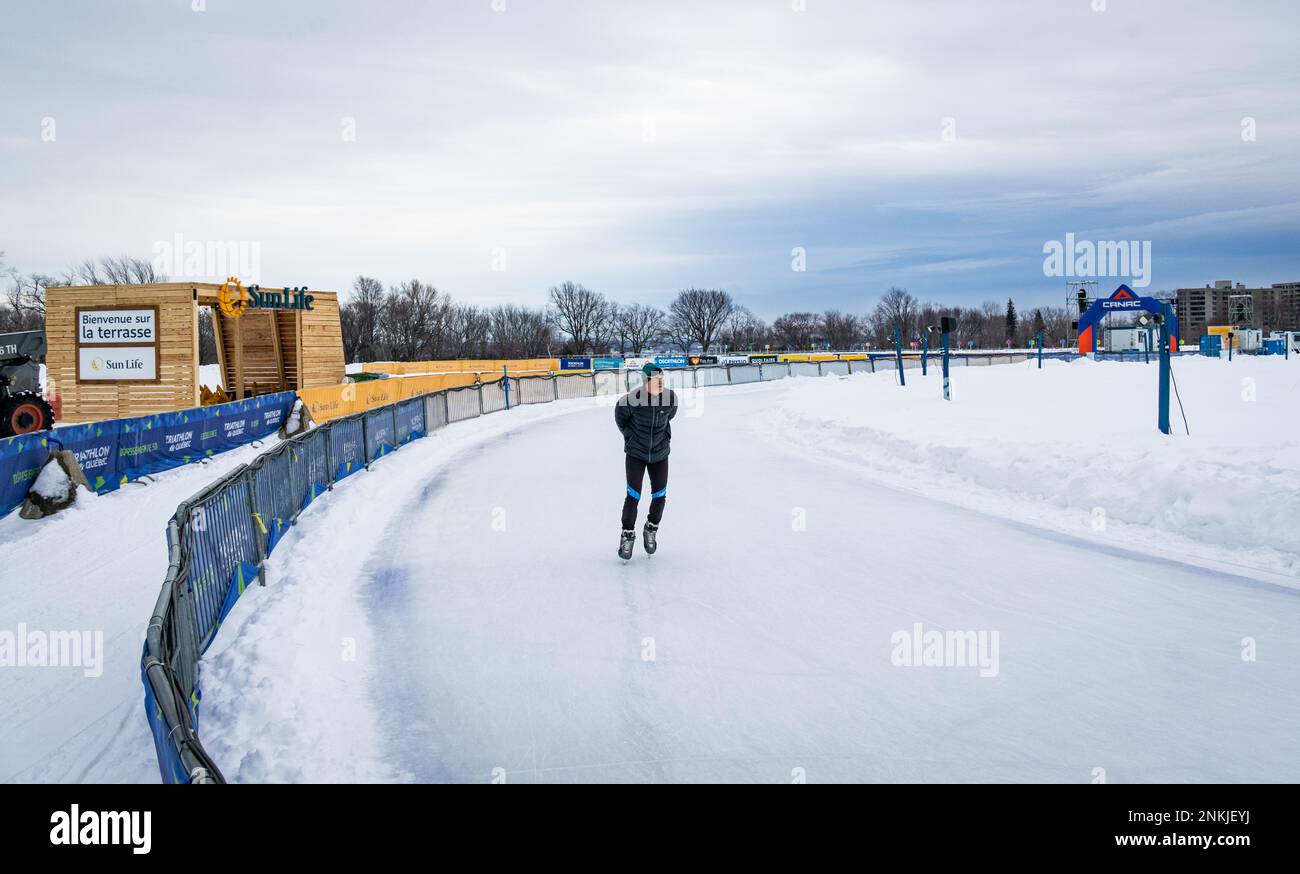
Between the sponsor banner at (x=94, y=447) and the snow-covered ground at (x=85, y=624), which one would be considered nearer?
the snow-covered ground at (x=85, y=624)

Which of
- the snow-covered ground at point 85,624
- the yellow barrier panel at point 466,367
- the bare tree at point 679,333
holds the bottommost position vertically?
the snow-covered ground at point 85,624

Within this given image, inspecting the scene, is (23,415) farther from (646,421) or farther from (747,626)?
(747,626)

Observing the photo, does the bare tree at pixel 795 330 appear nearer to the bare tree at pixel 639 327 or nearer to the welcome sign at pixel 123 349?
the bare tree at pixel 639 327

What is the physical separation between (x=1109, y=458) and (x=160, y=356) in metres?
23.9

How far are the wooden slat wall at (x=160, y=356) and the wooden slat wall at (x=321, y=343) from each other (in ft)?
15.7

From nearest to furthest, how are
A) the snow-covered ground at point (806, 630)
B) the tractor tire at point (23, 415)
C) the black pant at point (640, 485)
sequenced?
the snow-covered ground at point (806, 630)
the black pant at point (640, 485)
the tractor tire at point (23, 415)

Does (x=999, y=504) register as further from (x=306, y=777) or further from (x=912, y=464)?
(x=306, y=777)

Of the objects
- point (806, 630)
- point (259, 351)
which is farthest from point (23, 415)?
point (806, 630)

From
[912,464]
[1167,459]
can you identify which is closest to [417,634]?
A: [1167,459]

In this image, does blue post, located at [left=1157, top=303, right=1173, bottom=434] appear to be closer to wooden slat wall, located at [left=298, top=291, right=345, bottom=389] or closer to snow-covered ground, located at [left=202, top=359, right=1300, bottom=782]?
snow-covered ground, located at [left=202, top=359, right=1300, bottom=782]

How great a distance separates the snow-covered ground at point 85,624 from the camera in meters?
5.02

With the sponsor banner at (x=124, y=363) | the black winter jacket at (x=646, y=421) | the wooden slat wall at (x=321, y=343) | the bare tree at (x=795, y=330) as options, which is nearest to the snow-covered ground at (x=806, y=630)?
the black winter jacket at (x=646, y=421)

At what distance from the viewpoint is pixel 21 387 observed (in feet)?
66.9
